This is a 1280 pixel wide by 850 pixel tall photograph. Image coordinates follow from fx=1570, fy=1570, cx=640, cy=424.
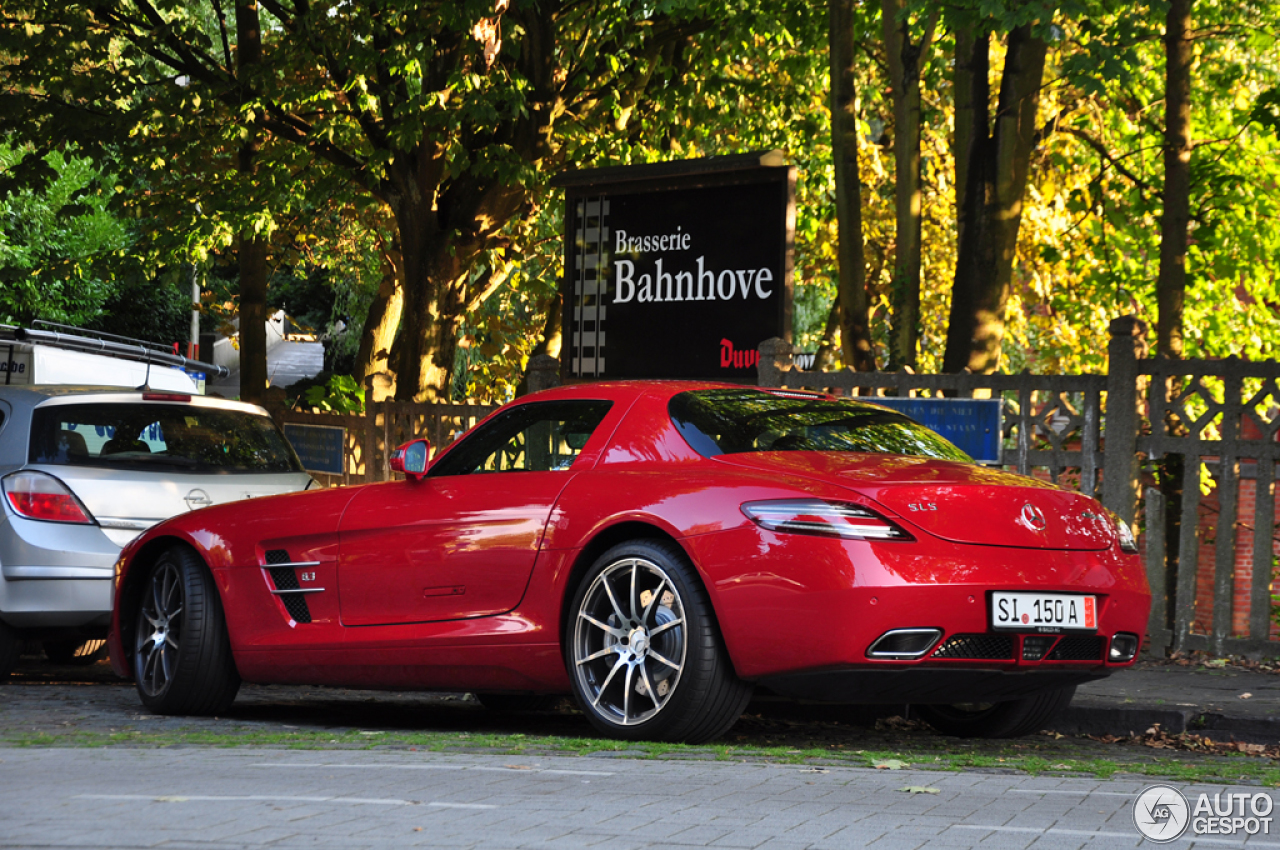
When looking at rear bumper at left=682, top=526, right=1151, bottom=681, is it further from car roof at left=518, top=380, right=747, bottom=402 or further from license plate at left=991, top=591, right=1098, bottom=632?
A: car roof at left=518, top=380, right=747, bottom=402

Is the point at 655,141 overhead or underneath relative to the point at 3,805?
overhead

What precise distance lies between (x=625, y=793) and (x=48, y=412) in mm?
5453

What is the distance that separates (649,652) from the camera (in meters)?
5.86

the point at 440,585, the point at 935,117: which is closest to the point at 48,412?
the point at 440,585

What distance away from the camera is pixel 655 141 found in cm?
1961

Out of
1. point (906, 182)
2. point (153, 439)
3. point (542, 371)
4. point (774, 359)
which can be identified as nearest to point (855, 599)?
point (774, 359)

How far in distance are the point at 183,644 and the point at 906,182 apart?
782 centimetres

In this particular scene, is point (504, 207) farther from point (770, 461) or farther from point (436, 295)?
point (770, 461)

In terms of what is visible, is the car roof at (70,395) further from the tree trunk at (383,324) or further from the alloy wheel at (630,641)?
the tree trunk at (383,324)

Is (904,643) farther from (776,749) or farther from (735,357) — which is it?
(735,357)

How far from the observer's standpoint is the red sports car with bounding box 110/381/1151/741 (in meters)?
5.48

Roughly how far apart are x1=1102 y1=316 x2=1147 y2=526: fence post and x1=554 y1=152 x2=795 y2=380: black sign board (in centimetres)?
199

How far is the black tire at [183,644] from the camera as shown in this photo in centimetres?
740

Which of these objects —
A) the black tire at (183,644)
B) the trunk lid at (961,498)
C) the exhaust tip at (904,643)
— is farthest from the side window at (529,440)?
the exhaust tip at (904,643)
